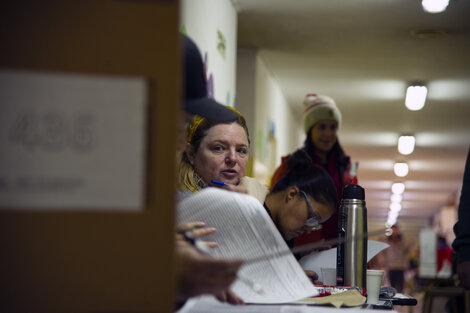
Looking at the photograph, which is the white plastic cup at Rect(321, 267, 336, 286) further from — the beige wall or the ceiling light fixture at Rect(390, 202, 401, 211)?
the ceiling light fixture at Rect(390, 202, 401, 211)

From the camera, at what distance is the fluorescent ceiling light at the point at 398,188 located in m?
12.3

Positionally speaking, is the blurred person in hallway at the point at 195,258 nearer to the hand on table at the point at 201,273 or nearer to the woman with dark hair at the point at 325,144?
the hand on table at the point at 201,273

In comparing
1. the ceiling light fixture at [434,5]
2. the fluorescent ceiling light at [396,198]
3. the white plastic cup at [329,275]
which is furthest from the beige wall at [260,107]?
the fluorescent ceiling light at [396,198]

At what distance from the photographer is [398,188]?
12.7 metres

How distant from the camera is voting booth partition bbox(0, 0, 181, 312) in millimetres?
456

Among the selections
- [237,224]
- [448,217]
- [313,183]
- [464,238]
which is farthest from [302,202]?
[448,217]

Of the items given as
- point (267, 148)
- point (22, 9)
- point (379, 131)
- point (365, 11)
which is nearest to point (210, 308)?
point (22, 9)

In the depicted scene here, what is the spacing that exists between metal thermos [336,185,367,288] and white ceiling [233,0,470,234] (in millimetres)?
2654

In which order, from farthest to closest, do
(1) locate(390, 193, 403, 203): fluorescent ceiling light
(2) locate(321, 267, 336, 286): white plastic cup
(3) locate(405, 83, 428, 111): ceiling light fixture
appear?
(1) locate(390, 193, 403, 203): fluorescent ceiling light < (3) locate(405, 83, 428, 111): ceiling light fixture < (2) locate(321, 267, 336, 286): white plastic cup

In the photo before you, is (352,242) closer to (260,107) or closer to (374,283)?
(374,283)

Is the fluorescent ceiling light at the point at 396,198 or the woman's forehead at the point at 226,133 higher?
the woman's forehead at the point at 226,133

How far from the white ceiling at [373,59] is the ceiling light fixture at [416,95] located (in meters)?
Answer: 0.07

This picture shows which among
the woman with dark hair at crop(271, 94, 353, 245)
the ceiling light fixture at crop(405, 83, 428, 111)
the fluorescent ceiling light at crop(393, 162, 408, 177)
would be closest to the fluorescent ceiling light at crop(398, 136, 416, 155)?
the fluorescent ceiling light at crop(393, 162, 408, 177)

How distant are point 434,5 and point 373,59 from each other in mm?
1283
